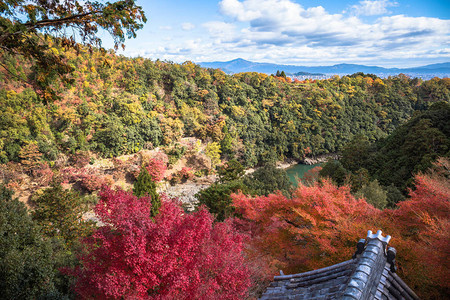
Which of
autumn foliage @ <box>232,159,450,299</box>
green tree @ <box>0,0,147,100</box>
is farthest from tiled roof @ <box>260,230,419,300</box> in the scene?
green tree @ <box>0,0,147,100</box>

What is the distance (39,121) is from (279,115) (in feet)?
93.1

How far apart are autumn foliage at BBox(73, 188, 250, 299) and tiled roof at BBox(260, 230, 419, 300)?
1083 millimetres

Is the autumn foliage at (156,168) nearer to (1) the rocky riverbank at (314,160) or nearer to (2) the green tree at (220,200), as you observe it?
(2) the green tree at (220,200)

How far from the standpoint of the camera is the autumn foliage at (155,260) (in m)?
3.53

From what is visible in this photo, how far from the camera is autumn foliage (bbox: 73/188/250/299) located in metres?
3.53

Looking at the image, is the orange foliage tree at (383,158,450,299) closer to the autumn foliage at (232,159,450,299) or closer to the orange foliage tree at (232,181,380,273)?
the autumn foliage at (232,159,450,299)

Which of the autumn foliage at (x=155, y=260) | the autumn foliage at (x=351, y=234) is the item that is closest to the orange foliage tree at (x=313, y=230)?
the autumn foliage at (x=351, y=234)

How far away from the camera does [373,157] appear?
19.0 m

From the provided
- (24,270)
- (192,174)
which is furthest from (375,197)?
(192,174)

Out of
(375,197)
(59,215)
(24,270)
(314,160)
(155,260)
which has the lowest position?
(314,160)

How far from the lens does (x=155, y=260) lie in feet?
11.7

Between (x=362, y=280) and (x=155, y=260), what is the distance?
2741mm

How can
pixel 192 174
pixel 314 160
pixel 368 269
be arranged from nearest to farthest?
1. pixel 368 269
2. pixel 192 174
3. pixel 314 160

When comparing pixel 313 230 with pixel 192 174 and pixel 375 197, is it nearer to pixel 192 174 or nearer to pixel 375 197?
pixel 375 197
